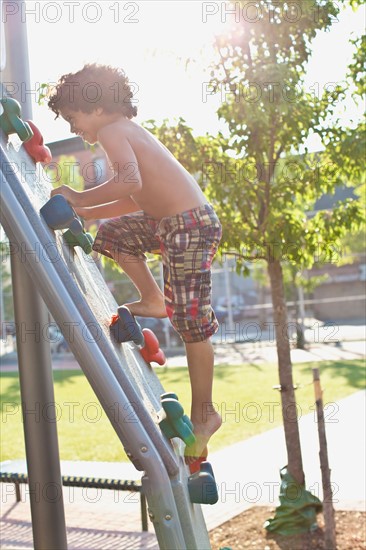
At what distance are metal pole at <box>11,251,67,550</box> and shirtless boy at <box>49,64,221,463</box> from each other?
2.69 feet

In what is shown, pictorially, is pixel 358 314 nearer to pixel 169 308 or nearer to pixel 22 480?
pixel 22 480

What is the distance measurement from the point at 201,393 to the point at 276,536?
A: 13.5ft

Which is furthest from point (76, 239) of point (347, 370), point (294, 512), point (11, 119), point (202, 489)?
point (347, 370)

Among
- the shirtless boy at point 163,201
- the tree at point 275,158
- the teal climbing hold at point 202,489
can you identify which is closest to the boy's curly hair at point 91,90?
the shirtless boy at point 163,201

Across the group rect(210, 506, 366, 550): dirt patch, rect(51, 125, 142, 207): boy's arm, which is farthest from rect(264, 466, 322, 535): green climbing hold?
rect(51, 125, 142, 207): boy's arm

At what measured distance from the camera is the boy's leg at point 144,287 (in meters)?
2.86

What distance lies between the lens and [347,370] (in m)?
18.2

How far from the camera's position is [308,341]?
1061 inches

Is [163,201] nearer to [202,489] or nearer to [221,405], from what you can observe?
[202,489]

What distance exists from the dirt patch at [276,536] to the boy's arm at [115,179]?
168 inches

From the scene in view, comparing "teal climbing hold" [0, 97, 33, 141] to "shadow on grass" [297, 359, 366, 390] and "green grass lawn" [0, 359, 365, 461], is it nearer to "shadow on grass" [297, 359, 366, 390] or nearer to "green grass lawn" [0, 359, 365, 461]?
"green grass lawn" [0, 359, 365, 461]

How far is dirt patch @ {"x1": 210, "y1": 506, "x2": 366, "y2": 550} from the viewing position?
604cm

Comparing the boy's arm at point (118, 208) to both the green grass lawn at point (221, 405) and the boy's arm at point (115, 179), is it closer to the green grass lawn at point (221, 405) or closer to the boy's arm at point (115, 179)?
the boy's arm at point (115, 179)

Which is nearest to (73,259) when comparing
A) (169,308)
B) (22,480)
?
(169,308)
